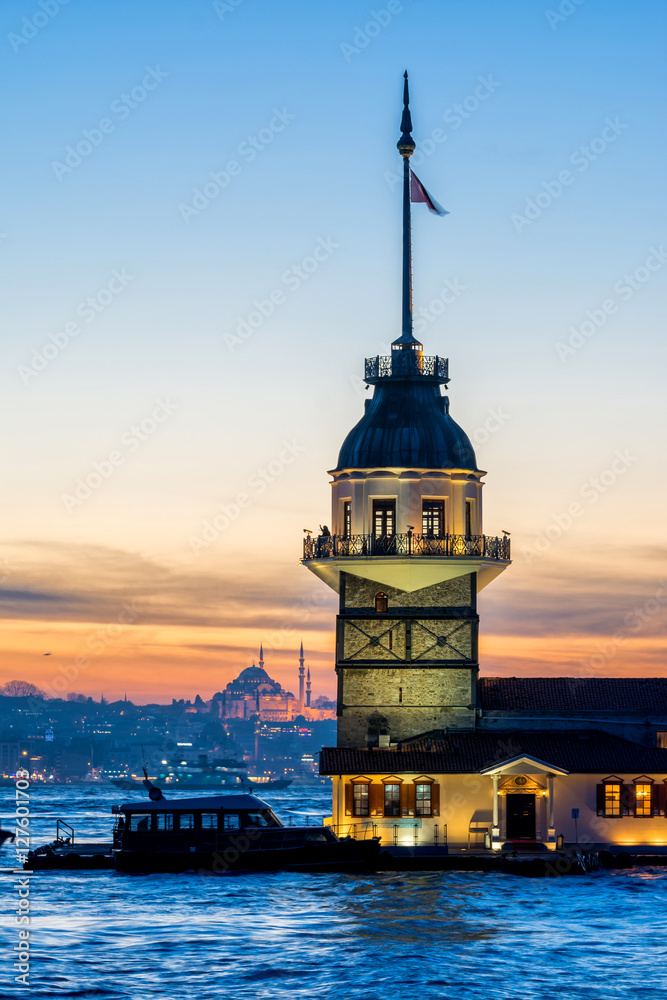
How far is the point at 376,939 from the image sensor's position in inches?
2069

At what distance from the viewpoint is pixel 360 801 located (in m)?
68.1

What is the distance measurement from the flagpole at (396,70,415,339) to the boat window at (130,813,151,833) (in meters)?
24.1

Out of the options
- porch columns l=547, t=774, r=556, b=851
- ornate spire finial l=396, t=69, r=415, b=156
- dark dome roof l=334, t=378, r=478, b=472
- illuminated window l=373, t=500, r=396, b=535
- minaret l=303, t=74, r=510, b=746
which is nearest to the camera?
porch columns l=547, t=774, r=556, b=851

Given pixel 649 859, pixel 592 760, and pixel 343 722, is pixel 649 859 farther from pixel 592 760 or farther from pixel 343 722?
pixel 343 722

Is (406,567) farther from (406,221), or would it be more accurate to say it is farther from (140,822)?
(406,221)

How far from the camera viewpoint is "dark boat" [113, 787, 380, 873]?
66.7m

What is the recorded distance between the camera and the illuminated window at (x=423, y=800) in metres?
68.1

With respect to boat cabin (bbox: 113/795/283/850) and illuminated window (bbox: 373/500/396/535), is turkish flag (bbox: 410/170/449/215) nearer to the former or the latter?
illuminated window (bbox: 373/500/396/535)

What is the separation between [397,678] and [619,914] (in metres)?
17.1

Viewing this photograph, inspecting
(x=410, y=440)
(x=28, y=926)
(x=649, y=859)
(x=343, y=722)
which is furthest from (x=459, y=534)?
(x=28, y=926)

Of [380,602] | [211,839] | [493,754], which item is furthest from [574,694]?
[211,839]

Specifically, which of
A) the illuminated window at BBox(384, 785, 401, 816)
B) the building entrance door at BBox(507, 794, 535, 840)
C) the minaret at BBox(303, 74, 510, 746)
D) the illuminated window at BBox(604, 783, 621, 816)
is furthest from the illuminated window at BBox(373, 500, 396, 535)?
the illuminated window at BBox(604, 783, 621, 816)

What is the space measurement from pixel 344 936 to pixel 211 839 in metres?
14.7

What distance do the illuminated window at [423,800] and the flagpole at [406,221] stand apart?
20402mm
